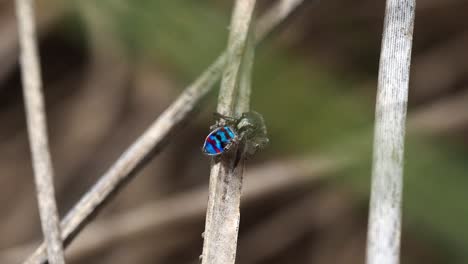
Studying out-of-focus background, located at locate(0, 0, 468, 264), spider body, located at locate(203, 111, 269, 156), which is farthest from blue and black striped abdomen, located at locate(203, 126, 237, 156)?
out-of-focus background, located at locate(0, 0, 468, 264)

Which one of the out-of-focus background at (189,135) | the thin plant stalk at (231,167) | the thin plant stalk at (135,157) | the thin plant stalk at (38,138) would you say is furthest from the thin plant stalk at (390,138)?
the out-of-focus background at (189,135)

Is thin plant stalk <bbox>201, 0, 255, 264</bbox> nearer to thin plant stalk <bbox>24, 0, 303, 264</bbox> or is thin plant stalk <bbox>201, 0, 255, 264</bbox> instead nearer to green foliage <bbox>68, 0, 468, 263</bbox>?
thin plant stalk <bbox>24, 0, 303, 264</bbox>

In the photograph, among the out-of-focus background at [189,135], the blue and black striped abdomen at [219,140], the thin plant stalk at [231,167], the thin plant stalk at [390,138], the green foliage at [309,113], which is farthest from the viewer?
the out-of-focus background at [189,135]

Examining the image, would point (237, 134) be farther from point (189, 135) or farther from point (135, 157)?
point (189, 135)

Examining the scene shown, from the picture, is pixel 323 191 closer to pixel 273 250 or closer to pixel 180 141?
pixel 273 250

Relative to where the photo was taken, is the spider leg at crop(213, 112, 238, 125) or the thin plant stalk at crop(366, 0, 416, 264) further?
the spider leg at crop(213, 112, 238, 125)

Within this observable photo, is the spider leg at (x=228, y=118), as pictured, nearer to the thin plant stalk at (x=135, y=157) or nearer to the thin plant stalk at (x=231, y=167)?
the thin plant stalk at (x=231, y=167)

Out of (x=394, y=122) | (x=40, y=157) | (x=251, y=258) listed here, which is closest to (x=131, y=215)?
(x=251, y=258)
